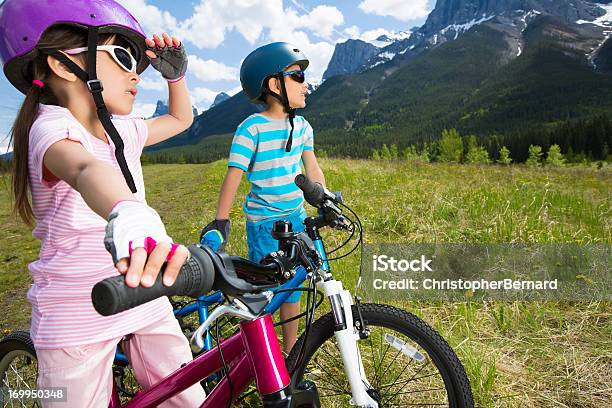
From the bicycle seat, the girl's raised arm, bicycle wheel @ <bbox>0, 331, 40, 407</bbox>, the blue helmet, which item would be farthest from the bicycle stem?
the blue helmet

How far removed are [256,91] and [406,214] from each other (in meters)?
4.40

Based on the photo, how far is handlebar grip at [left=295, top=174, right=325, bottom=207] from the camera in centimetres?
200

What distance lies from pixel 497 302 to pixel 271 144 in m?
2.74

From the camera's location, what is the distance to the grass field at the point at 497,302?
10.7 feet

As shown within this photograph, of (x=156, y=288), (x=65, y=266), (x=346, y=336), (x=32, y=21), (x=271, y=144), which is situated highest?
(x=32, y=21)

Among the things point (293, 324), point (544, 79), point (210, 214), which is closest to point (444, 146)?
point (210, 214)

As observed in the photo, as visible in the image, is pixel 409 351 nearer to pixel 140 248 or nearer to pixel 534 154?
pixel 140 248

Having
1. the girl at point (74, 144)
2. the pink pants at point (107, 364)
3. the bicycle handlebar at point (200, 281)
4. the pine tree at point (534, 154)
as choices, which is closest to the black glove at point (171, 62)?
the girl at point (74, 144)

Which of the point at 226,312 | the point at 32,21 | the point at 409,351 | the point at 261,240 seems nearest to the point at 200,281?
the point at 226,312

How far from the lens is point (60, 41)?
2029 millimetres

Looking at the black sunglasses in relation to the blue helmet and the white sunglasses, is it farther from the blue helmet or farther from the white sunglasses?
the white sunglasses

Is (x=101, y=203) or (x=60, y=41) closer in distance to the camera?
(x=101, y=203)

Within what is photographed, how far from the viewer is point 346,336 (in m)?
2.02

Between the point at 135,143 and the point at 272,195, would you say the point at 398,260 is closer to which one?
the point at 272,195
